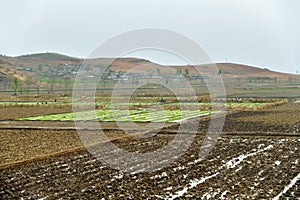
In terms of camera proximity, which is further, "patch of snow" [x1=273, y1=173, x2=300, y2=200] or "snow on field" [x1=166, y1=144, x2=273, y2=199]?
"snow on field" [x1=166, y1=144, x2=273, y2=199]

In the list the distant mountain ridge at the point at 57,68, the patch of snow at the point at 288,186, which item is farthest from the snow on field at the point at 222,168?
the distant mountain ridge at the point at 57,68

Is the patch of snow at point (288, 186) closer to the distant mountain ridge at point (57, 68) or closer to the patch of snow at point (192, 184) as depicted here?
the patch of snow at point (192, 184)

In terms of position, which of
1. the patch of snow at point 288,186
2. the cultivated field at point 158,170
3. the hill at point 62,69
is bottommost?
the cultivated field at point 158,170

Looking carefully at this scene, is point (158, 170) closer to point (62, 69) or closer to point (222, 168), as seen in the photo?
point (222, 168)

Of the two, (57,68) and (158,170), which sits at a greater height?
(57,68)

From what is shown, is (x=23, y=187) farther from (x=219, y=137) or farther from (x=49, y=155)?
(x=219, y=137)

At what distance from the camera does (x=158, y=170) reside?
31.1ft

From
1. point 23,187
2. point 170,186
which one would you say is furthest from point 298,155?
point 23,187

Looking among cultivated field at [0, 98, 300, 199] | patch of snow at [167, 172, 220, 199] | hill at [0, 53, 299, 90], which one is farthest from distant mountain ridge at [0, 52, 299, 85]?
patch of snow at [167, 172, 220, 199]

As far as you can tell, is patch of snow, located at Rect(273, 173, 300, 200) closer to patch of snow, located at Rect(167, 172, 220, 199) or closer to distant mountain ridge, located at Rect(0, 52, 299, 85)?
patch of snow, located at Rect(167, 172, 220, 199)

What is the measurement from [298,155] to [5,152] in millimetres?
8521

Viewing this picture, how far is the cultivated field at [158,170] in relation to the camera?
7.59 meters

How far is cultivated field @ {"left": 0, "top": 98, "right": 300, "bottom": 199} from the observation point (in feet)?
24.9

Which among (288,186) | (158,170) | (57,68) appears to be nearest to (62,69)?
(57,68)
